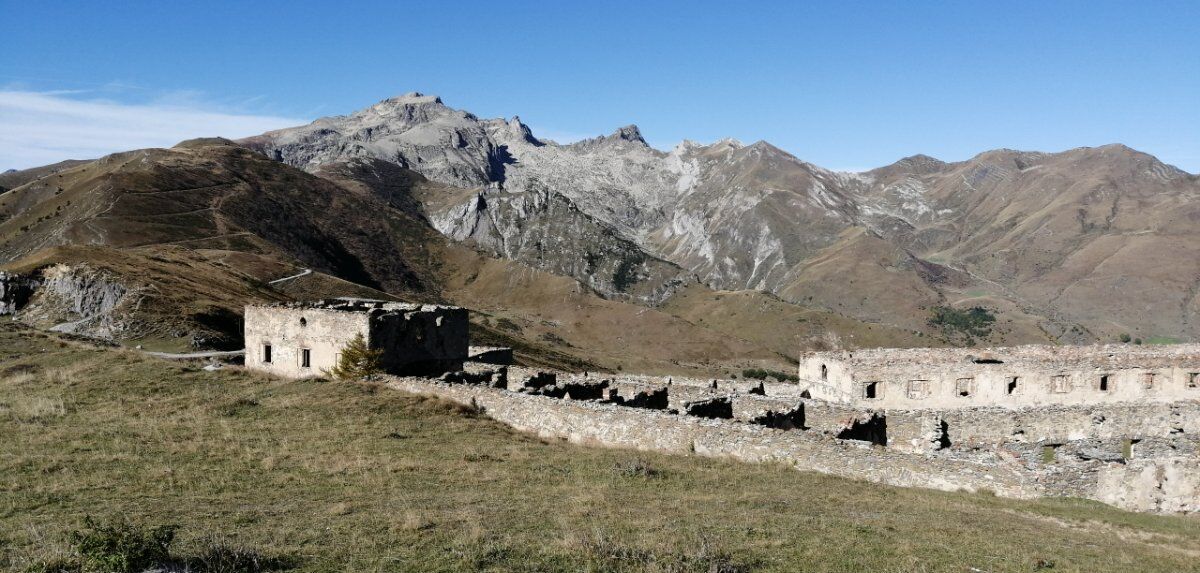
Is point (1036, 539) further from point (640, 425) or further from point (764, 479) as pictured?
point (640, 425)

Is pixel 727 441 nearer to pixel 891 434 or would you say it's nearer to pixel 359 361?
pixel 891 434

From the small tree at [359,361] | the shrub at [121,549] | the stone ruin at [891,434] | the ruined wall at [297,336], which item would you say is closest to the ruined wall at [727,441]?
the stone ruin at [891,434]

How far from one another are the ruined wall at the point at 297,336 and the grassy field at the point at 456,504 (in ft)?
23.5

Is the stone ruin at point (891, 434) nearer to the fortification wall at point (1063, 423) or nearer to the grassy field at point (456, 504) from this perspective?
the fortification wall at point (1063, 423)

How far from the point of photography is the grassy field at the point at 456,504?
40.4 ft

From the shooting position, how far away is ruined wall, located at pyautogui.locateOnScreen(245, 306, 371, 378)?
33188 mm

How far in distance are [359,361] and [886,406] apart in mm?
25012

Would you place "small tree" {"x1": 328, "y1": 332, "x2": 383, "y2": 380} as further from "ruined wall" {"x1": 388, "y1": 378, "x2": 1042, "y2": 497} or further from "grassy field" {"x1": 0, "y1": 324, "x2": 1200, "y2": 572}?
"grassy field" {"x1": 0, "y1": 324, "x2": 1200, "y2": 572}

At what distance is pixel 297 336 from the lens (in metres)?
34.7

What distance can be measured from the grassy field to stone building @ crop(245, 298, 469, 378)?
7.01 m

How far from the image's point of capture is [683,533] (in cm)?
1373

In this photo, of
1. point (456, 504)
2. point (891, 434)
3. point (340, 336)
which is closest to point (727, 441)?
point (891, 434)

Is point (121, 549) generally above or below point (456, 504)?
above

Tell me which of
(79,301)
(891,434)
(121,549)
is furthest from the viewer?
(79,301)
